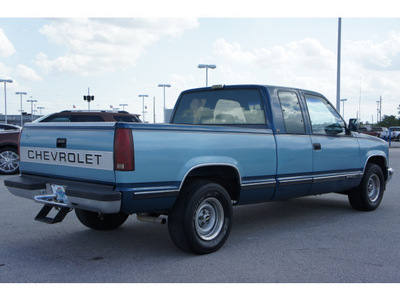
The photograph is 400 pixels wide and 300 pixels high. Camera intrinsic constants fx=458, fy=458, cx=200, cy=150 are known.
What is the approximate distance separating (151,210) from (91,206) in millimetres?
583

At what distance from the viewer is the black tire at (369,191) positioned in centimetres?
729

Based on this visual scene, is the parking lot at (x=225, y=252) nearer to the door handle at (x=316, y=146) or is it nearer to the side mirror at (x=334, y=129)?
the door handle at (x=316, y=146)

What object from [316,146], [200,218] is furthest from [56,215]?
[316,146]

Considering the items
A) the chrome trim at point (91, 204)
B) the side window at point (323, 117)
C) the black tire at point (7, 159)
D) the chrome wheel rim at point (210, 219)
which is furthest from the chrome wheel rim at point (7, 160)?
the chrome wheel rim at point (210, 219)

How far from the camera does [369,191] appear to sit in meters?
7.58

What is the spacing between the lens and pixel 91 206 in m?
4.29

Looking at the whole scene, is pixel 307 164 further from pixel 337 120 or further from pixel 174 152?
pixel 174 152

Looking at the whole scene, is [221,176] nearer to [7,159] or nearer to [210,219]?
[210,219]

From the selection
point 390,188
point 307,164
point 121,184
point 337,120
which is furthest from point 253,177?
point 390,188

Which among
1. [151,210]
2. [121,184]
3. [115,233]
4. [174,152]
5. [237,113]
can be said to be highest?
[237,113]

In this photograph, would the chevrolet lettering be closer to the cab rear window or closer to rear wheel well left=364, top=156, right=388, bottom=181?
the cab rear window

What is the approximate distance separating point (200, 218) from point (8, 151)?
8907 millimetres

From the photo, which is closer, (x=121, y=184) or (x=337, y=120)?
(x=121, y=184)

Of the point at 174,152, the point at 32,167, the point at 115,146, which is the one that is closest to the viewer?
the point at 115,146
